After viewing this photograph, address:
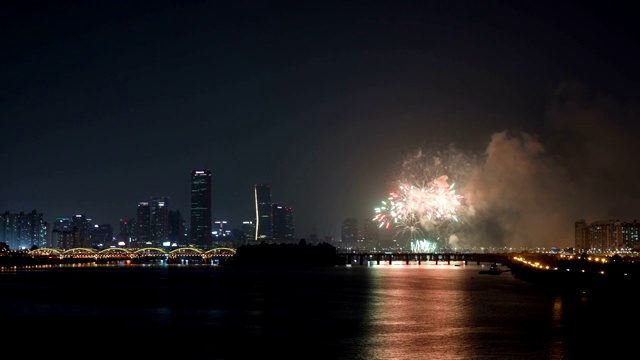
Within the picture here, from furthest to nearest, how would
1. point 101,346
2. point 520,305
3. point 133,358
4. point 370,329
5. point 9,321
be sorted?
1. point 520,305
2. point 9,321
3. point 370,329
4. point 101,346
5. point 133,358

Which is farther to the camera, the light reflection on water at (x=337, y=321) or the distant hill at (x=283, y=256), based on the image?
the distant hill at (x=283, y=256)

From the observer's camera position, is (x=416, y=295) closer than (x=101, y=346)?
No

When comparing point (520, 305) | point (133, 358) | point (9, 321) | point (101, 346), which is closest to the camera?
point (133, 358)

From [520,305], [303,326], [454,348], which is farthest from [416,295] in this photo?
[454,348]

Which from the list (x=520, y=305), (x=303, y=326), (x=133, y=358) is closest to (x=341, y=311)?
(x=303, y=326)

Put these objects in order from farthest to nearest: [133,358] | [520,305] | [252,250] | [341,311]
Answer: [252,250]
[520,305]
[341,311]
[133,358]

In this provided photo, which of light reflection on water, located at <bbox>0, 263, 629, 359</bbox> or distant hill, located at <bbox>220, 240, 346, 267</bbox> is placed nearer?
light reflection on water, located at <bbox>0, 263, 629, 359</bbox>

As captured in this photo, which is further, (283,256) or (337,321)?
(283,256)

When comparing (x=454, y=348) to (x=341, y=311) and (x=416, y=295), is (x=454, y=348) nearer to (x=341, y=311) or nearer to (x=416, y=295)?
(x=341, y=311)

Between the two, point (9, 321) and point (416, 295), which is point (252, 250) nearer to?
point (416, 295)

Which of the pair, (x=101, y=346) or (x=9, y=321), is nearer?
(x=101, y=346)
